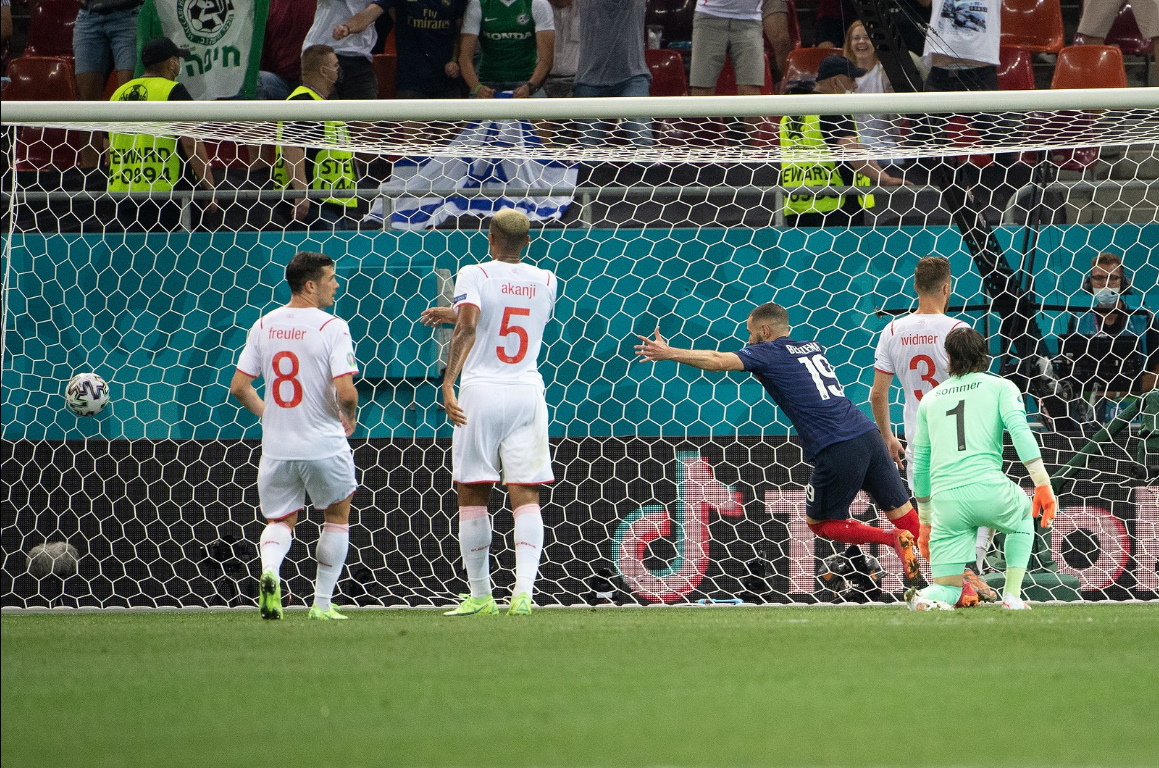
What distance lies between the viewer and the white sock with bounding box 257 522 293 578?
6.30 m

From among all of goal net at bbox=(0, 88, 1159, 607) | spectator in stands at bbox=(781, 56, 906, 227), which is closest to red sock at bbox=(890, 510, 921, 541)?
goal net at bbox=(0, 88, 1159, 607)

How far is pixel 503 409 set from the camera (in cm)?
651

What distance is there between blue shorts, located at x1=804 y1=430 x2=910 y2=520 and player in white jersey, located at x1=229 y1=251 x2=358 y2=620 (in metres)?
2.36

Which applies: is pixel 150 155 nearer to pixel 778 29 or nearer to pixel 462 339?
pixel 462 339

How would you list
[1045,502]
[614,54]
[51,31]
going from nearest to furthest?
[1045,502] → [614,54] → [51,31]

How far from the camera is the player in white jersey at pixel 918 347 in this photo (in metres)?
7.30

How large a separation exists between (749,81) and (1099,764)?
905cm

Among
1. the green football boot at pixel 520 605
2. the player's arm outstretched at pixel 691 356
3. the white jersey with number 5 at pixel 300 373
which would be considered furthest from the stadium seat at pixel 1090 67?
the white jersey with number 5 at pixel 300 373

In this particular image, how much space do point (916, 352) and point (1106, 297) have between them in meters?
1.89

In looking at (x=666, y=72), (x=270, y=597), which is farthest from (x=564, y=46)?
(x=270, y=597)

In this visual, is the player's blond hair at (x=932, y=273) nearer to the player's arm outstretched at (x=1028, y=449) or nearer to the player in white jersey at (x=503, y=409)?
the player's arm outstretched at (x=1028, y=449)

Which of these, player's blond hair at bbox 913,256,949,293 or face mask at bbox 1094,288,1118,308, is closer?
player's blond hair at bbox 913,256,949,293

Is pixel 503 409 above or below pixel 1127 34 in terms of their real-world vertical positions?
below

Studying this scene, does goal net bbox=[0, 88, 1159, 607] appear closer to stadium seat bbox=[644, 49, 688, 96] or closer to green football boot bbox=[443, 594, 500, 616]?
green football boot bbox=[443, 594, 500, 616]
